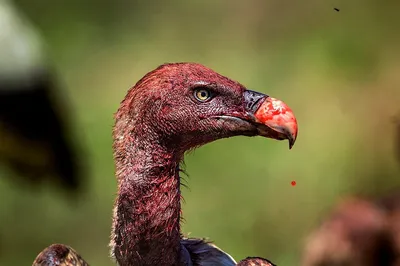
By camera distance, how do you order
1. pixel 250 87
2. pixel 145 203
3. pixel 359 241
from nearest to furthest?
pixel 145 203, pixel 359 241, pixel 250 87

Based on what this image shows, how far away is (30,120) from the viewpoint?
1038cm

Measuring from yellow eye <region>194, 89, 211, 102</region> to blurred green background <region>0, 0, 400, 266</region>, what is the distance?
14.6 feet

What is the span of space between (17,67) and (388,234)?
4671mm

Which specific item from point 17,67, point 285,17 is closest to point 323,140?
point 285,17

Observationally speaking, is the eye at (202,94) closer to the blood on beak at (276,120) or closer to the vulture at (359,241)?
the blood on beak at (276,120)

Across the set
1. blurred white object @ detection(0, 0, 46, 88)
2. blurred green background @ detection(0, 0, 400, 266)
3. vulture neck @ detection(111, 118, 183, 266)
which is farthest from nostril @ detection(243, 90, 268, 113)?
blurred white object @ detection(0, 0, 46, 88)

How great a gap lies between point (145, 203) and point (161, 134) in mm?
322

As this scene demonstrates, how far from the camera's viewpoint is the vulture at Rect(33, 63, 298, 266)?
15.9 feet

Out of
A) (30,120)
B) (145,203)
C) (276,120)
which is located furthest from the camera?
(30,120)

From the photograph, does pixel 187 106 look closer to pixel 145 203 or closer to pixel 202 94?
pixel 202 94

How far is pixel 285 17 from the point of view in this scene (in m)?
12.0

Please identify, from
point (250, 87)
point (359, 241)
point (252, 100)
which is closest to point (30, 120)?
point (250, 87)

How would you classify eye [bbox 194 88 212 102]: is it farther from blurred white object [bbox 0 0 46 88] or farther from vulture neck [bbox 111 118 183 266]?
blurred white object [bbox 0 0 46 88]

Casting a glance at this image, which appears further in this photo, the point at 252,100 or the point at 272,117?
the point at 252,100
